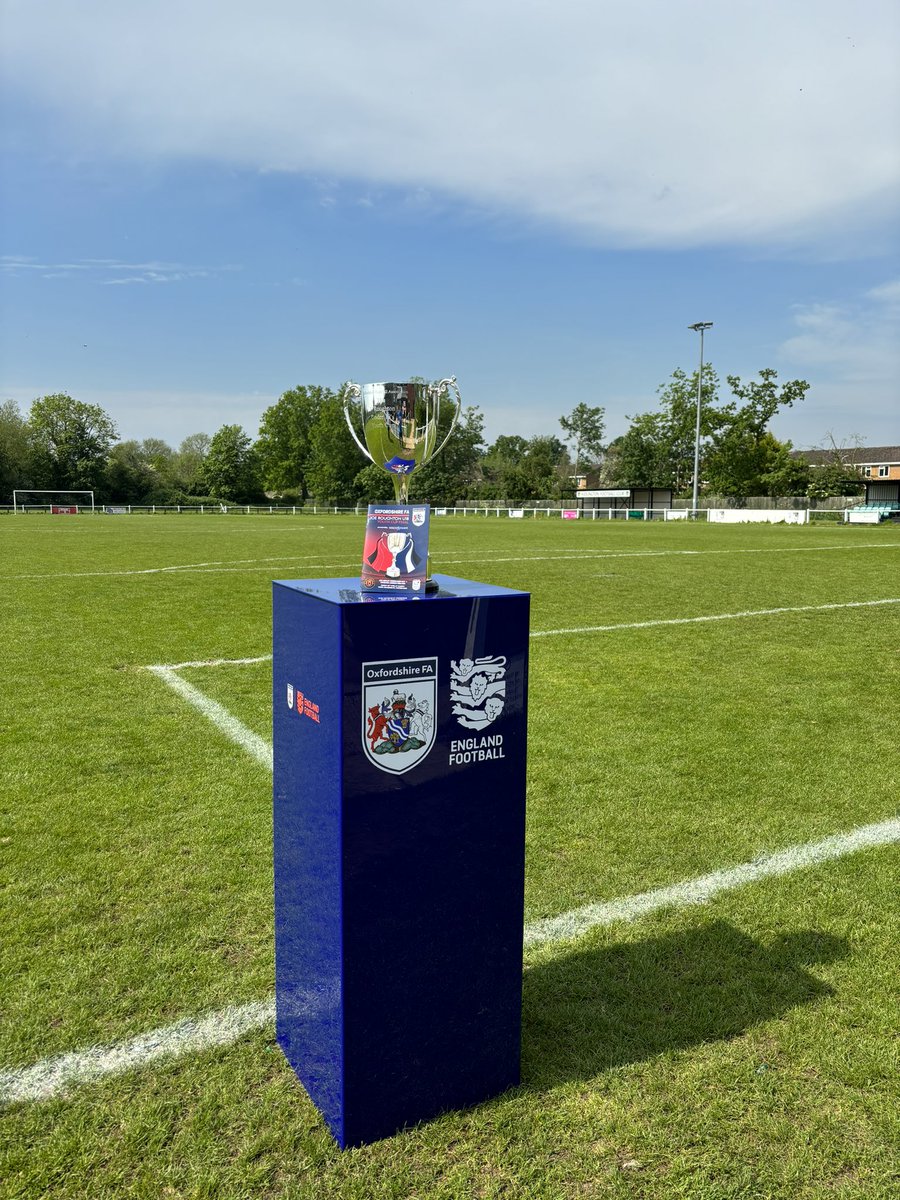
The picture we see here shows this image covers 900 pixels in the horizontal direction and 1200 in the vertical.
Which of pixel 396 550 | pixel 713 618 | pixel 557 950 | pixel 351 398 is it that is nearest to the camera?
pixel 396 550

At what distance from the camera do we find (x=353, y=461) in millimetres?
84875

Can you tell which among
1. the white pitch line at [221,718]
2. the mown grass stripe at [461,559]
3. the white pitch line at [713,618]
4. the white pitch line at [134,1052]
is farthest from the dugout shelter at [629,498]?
the white pitch line at [134,1052]

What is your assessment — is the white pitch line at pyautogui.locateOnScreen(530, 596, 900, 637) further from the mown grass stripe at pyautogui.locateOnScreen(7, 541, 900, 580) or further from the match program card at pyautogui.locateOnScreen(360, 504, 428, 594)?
the mown grass stripe at pyautogui.locateOnScreen(7, 541, 900, 580)

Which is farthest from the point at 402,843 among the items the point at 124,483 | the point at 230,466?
the point at 230,466

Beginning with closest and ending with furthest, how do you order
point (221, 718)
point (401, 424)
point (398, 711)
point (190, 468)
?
1. point (398, 711)
2. point (401, 424)
3. point (221, 718)
4. point (190, 468)

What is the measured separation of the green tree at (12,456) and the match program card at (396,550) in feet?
260

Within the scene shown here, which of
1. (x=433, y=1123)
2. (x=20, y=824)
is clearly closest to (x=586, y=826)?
(x=433, y=1123)

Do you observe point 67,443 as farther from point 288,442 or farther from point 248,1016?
point 248,1016

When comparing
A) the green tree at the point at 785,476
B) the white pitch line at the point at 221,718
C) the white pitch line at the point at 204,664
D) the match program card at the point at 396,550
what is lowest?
the white pitch line at the point at 221,718

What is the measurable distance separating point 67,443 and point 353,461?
2708cm

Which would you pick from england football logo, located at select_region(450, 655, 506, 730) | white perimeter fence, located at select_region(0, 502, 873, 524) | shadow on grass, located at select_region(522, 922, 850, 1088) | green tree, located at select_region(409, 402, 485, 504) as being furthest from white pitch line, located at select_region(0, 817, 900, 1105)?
green tree, located at select_region(409, 402, 485, 504)

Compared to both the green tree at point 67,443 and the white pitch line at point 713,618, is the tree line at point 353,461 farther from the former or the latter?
the white pitch line at point 713,618

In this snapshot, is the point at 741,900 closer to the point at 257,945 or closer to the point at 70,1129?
the point at 257,945

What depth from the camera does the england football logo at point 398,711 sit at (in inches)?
71.6
